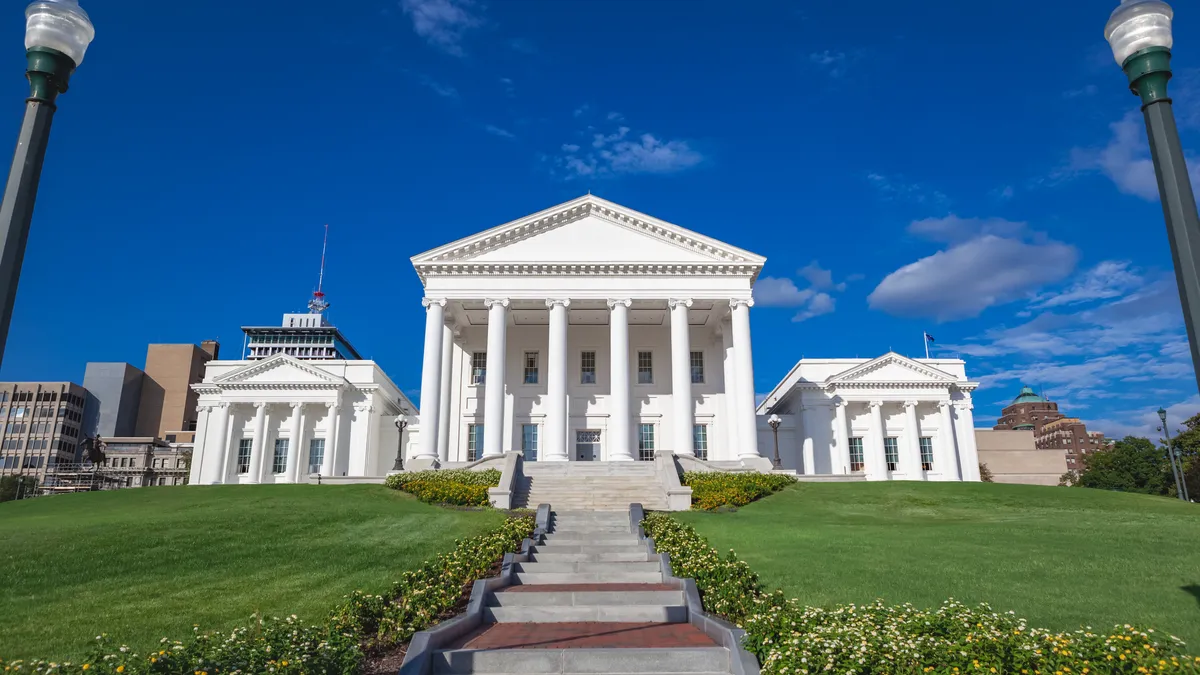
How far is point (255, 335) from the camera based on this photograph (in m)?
150

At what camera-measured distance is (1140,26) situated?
6062 mm

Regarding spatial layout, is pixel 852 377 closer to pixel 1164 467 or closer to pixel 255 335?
pixel 1164 467

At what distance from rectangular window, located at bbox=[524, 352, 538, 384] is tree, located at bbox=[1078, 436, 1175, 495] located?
67.1 meters

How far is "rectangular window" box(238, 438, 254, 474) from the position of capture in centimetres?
4944

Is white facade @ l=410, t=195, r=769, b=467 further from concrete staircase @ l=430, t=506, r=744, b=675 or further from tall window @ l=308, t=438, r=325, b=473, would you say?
concrete staircase @ l=430, t=506, r=744, b=675

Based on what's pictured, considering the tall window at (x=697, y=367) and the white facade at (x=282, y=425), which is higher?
the tall window at (x=697, y=367)

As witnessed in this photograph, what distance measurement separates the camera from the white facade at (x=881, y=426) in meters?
48.2

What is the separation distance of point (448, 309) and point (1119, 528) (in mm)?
32651

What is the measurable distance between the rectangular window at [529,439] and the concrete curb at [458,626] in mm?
26606

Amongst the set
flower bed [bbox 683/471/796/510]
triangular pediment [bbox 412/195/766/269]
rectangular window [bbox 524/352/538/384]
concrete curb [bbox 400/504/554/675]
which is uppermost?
triangular pediment [bbox 412/195/766/269]

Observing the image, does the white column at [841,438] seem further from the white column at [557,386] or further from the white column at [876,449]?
the white column at [557,386]

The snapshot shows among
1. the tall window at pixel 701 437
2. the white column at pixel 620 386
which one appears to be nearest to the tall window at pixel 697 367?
the tall window at pixel 701 437

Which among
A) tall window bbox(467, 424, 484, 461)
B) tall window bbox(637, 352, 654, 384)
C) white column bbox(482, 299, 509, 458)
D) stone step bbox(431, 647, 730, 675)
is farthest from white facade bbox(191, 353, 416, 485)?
stone step bbox(431, 647, 730, 675)

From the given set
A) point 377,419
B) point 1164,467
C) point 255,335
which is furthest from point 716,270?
point 255,335
